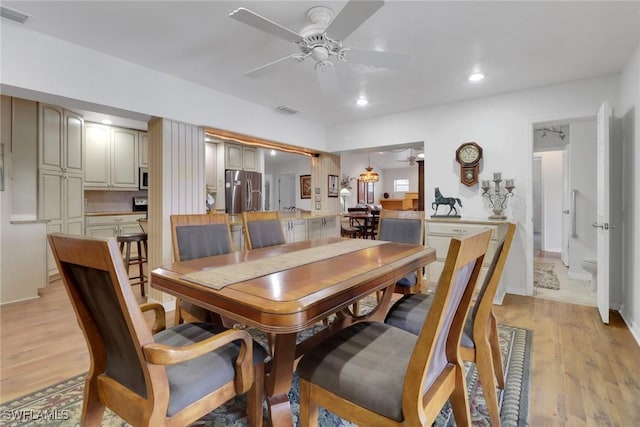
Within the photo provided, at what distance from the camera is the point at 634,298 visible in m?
2.61

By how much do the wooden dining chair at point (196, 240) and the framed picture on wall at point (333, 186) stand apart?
3282 millimetres

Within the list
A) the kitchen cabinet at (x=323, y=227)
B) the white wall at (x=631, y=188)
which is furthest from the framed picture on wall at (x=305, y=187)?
the white wall at (x=631, y=188)

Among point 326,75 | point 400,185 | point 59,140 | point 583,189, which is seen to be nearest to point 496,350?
point 326,75

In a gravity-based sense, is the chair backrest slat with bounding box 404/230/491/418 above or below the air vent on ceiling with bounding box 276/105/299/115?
below

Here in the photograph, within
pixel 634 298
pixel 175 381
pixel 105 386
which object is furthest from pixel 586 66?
pixel 105 386

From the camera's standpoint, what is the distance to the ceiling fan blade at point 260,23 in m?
1.59

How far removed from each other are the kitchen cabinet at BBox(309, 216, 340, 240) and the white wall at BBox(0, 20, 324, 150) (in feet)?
6.30

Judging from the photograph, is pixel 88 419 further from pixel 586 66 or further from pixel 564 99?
pixel 564 99

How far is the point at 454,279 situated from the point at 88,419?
4.66ft

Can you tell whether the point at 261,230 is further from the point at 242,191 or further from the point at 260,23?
the point at 242,191

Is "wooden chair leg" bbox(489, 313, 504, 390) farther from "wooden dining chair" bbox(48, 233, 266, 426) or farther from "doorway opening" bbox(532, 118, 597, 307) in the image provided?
"doorway opening" bbox(532, 118, 597, 307)

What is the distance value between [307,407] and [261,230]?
5.96ft

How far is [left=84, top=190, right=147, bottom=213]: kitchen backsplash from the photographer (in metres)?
5.62

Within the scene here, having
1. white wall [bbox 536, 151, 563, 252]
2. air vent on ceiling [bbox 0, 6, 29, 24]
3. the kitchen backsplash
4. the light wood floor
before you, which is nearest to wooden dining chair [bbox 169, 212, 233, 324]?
the light wood floor
